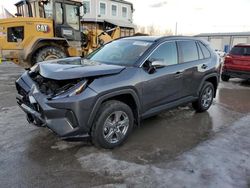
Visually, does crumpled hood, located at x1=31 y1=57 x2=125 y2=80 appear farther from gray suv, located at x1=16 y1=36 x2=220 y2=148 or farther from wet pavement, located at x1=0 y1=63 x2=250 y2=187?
wet pavement, located at x1=0 y1=63 x2=250 y2=187

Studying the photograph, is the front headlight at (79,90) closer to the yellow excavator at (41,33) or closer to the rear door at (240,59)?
the yellow excavator at (41,33)

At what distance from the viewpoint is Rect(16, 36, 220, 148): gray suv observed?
10.7ft

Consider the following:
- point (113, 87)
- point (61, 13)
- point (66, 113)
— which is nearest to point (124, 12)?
point (61, 13)

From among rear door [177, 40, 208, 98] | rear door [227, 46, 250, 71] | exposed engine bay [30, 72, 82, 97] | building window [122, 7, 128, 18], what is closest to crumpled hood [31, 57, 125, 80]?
exposed engine bay [30, 72, 82, 97]

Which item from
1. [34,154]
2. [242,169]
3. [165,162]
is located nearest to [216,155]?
[242,169]

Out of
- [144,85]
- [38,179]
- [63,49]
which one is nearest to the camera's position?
[38,179]

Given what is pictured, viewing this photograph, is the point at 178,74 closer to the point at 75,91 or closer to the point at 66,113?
the point at 75,91

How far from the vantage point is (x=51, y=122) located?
10.7 feet

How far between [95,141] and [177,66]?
2221 mm

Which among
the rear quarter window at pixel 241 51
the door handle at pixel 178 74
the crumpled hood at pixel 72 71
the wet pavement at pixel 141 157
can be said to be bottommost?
the wet pavement at pixel 141 157

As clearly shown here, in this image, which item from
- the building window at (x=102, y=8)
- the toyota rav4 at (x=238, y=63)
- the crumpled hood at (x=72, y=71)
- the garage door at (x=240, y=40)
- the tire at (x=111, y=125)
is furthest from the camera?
the garage door at (x=240, y=40)

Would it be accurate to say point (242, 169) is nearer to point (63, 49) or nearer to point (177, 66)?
point (177, 66)

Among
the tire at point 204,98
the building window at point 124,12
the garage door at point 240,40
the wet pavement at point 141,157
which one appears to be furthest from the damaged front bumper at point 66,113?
the garage door at point 240,40

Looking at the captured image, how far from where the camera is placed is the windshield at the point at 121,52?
13.8 feet
